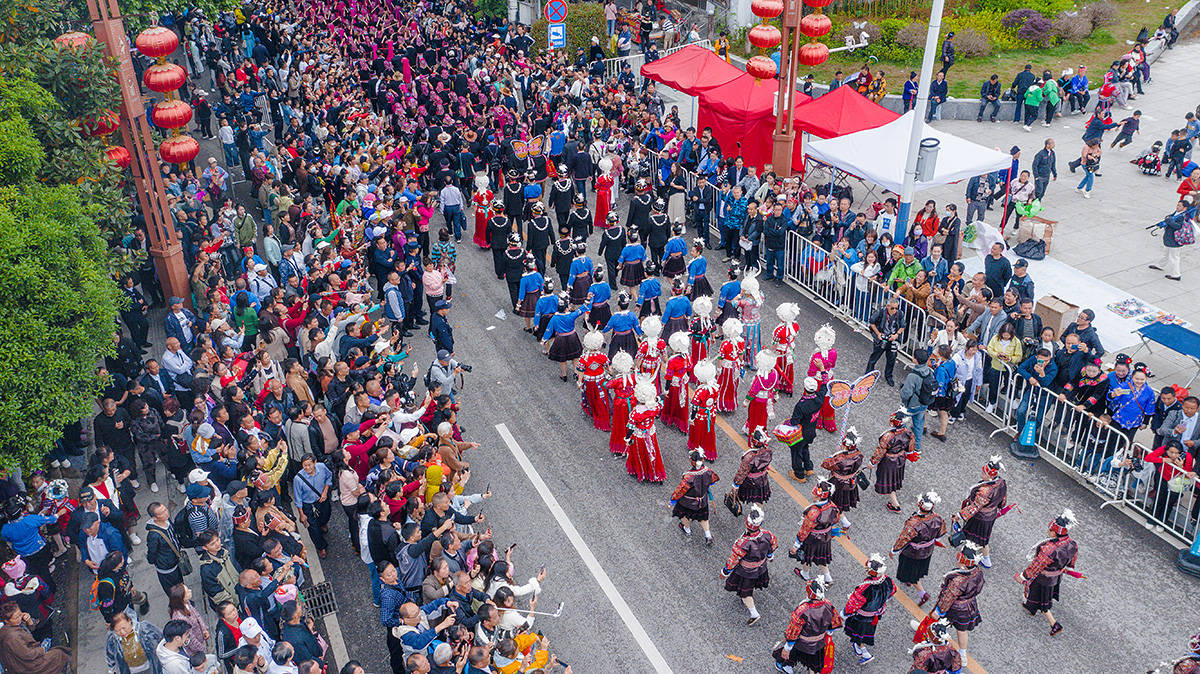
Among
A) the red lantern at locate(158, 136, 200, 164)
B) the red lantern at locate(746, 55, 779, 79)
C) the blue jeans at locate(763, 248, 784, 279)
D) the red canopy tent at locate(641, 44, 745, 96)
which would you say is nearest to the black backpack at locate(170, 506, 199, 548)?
the red lantern at locate(158, 136, 200, 164)

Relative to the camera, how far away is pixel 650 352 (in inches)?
506

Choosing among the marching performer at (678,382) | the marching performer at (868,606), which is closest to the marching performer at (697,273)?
the marching performer at (678,382)

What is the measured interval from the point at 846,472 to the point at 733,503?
4.54ft

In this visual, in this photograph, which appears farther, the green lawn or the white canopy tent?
the green lawn

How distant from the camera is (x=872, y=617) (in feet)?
31.9

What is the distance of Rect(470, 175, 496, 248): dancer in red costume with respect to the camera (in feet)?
60.9

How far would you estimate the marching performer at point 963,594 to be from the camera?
933 centimetres

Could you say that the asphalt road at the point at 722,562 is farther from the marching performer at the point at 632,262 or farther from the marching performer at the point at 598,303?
the marching performer at the point at 632,262

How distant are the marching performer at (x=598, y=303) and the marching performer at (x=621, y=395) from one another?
6.39 ft

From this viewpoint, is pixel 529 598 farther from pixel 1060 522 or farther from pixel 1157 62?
pixel 1157 62

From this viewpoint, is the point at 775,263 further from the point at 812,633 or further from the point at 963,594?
the point at 812,633

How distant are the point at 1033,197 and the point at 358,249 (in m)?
13.0

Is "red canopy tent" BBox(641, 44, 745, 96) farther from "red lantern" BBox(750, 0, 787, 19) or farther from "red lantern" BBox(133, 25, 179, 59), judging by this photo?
"red lantern" BBox(133, 25, 179, 59)

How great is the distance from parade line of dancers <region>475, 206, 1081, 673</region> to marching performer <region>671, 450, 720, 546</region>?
0.05 ft
